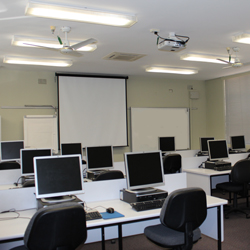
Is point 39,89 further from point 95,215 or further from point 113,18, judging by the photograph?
point 95,215

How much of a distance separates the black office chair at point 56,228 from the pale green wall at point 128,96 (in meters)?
5.40

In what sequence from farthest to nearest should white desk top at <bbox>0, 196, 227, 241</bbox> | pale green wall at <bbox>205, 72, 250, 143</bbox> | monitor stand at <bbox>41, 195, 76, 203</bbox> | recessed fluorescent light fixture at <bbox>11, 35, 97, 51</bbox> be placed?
1. pale green wall at <bbox>205, 72, 250, 143</bbox>
2. recessed fluorescent light fixture at <bbox>11, 35, 97, 51</bbox>
3. monitor stand at <bbox>41, 195, 76, 203</bbox>
4. white desk top at <bbox>0, 196, 227, 241</bbox>

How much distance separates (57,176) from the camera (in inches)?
113

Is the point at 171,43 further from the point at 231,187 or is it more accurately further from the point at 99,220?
the point at 99,220

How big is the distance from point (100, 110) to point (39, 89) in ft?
5.25

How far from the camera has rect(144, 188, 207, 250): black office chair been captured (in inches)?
93.4

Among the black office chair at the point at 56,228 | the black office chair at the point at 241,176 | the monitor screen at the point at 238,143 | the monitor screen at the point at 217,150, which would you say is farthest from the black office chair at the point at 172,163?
the black office chair at the point at 56,228

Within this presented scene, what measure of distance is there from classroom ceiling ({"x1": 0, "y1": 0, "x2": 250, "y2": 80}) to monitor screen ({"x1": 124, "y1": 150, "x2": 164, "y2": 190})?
5.71ft

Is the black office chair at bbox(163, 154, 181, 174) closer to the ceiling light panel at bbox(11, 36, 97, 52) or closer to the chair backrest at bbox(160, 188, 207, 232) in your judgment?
the ceiling light panel at bbox(11, 36, 97, 52)

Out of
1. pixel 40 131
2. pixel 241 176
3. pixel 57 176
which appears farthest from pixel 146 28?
pixel 40 131

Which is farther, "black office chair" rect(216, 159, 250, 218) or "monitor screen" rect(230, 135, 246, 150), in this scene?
"monitor screen" rect(230, 135, 246, 150)

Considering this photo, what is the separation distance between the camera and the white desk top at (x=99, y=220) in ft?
7.56

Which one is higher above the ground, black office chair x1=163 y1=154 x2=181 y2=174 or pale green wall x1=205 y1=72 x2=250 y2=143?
pale green wall x1=205 y1=72 x2=250 y2=143

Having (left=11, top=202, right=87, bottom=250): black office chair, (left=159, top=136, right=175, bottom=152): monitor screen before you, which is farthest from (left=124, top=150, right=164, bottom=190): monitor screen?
(left=159, top=136, right=175, bottom=152): monitor screen
